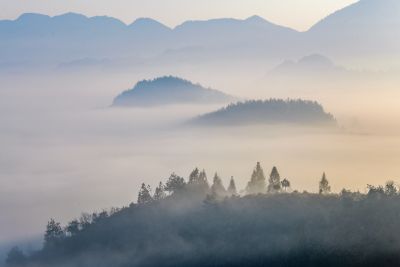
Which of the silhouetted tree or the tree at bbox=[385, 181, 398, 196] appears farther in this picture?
the silhouetted tree

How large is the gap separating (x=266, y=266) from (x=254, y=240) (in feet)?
39.5

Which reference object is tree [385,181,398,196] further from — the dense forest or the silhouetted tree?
the silhouetted tree

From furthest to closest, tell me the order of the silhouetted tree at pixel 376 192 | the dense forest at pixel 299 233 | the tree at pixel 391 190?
the silhouetted tree at pixel 376 192 < the tree at pixel 391 190 < the dense forest at pixel 299 233

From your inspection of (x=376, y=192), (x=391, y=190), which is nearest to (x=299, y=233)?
(x=376, y=192)

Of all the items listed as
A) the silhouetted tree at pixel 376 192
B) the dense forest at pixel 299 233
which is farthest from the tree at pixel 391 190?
the silhouetted tree at pixel 376 192

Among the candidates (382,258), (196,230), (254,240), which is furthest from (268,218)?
(382,258)

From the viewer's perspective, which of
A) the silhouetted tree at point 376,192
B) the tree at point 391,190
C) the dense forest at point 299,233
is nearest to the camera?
the dense forest at point 299,233

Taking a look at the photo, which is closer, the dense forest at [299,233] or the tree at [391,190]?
the dense forest at [299,233]

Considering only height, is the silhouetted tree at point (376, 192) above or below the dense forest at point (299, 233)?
above

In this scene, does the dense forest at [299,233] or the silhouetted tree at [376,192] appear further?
the silhouetted tree at [376,192]

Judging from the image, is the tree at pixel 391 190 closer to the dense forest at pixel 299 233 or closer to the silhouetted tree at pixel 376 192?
the dense forest at pixel 299 233

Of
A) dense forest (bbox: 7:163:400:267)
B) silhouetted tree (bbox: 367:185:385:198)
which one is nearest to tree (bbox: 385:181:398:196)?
dense forest (bbox: 7:163:400:267)

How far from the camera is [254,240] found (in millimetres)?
187375

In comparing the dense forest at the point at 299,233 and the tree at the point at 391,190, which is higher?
the tree at the point at 391,190
